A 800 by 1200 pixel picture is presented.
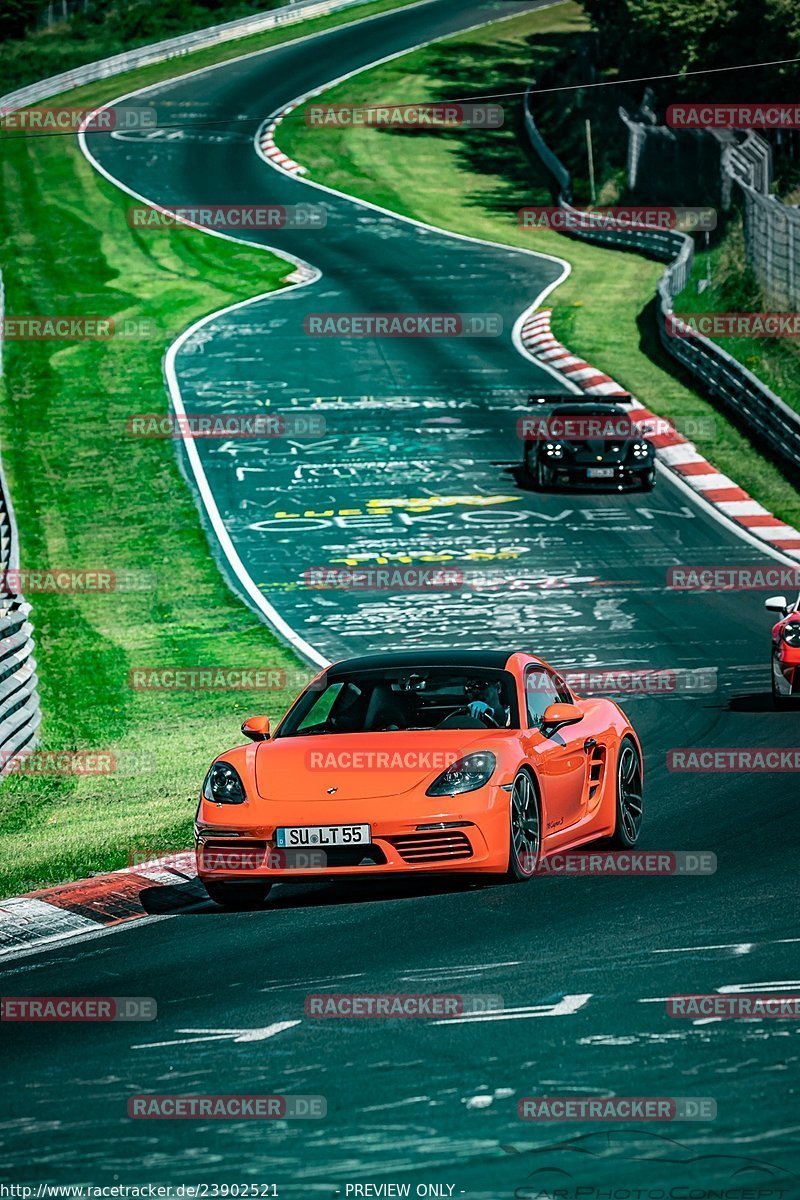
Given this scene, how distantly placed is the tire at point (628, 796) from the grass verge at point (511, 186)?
17.5 meters

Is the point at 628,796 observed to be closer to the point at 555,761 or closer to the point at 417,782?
the point at 555,761

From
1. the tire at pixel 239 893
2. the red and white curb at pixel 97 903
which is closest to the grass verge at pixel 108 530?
the red and white curb at pixel 97 903

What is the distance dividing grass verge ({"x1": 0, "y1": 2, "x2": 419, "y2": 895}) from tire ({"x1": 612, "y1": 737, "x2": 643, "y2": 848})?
9.38ft

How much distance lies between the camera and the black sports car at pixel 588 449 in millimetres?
31781

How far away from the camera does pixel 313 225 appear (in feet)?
190

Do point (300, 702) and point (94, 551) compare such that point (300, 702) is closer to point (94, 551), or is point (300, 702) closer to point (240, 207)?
point (94, 551)

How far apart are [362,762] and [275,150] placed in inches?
2270

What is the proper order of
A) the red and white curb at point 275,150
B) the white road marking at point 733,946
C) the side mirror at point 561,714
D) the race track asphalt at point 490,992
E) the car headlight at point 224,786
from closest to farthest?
the race track asphalt at point 490,992, the white road marking at point 733,946, the car headlight at point 224,786, the side mirror at point 561,714, the red and white curb at point 275,150

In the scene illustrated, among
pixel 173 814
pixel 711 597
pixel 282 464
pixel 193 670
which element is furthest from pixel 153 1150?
pixel 282 464

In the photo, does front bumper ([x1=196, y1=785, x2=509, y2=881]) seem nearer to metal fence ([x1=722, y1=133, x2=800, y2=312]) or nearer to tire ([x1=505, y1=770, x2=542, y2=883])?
tire ([x1=505, y1=770, x2=542, y2=883])

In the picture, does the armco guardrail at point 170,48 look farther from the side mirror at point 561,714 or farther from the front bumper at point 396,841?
the front bumper at point 396,841

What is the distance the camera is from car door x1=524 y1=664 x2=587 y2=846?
38.0 ft

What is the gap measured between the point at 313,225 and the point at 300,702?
4702cm

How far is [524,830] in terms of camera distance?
11297mm
